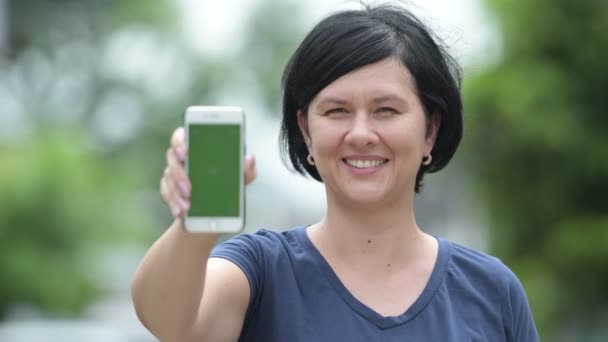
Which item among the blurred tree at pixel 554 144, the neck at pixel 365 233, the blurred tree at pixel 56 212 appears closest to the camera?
the neck at pixel 365 233

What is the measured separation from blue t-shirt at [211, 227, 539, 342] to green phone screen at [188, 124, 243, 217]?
427 mm

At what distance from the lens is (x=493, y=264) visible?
3.14 meters

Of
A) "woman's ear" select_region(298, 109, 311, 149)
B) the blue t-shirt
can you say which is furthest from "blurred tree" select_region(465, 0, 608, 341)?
"woman's ear" select_region(298, 109, 311, 149)

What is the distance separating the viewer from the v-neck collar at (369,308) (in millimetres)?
2922

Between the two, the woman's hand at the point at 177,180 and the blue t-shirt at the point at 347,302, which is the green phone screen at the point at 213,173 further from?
the blue t-shirt at the point at 347,302

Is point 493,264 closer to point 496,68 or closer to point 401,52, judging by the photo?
point 401,52

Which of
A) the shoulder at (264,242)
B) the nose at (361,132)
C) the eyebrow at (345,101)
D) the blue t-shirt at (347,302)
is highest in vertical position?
the eyebrow at (345,101)

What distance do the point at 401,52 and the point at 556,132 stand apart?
7987mm

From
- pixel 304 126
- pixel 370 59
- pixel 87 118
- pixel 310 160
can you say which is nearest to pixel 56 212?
pixel 310 160

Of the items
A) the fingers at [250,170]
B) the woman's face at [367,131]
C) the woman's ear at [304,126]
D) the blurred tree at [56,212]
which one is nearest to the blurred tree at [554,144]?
the blurred tree at [56,212]

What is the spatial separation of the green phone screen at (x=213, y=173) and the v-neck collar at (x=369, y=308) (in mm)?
601

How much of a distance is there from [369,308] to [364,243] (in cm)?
20

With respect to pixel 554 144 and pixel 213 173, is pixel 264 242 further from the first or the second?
pixel 554 144

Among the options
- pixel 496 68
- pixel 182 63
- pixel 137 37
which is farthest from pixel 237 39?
pixel 496 68
